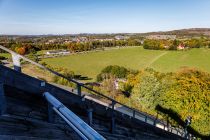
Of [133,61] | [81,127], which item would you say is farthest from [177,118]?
[133,61]

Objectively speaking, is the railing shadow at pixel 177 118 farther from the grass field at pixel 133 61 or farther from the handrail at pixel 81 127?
the grass field at pixel 133 61

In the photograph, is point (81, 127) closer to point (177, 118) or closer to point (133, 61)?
point (177, 118)

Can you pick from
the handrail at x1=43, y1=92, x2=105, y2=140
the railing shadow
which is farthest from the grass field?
the handrail at x1=43, y1=92, x2=105, y2=140

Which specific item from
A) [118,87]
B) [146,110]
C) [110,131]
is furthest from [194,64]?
[110,131]

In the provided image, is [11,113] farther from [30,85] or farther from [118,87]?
[118,87]

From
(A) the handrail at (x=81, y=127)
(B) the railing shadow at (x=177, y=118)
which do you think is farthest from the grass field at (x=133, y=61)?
(A) the handrail at (x=81, y=127)

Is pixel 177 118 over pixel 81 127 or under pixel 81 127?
under

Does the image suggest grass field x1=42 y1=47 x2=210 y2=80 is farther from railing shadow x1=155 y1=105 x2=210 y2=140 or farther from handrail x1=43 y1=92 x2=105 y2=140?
handrail x1=43 y1=92 x2=105 y2=140

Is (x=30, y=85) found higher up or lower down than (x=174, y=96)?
higher up

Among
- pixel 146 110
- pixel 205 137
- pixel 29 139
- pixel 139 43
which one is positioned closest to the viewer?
pixel 29 139
